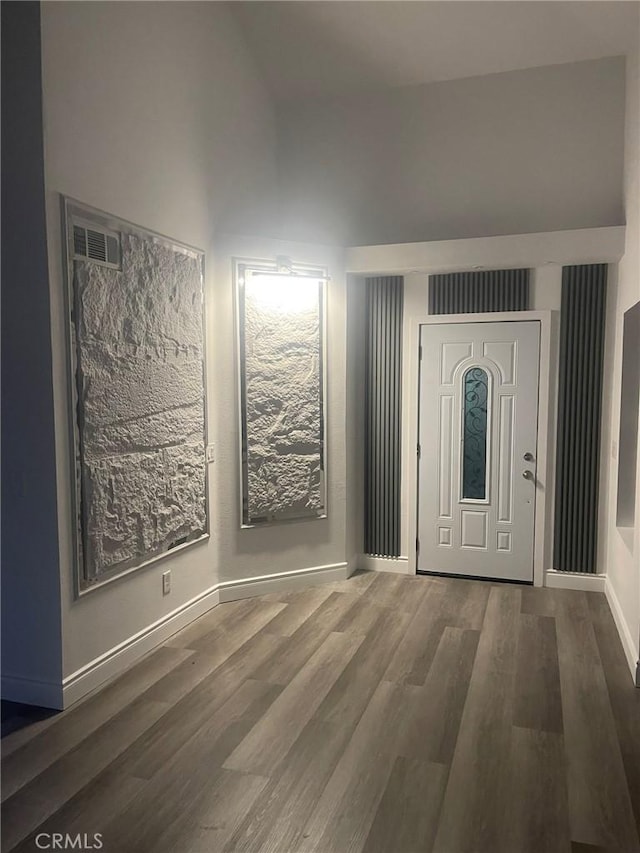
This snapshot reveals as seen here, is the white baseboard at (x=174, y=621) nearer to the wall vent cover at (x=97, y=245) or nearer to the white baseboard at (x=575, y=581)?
the white baseboard at (x=575, y=581)

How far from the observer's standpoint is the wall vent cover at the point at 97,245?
2852mm

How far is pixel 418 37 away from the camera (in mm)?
4195

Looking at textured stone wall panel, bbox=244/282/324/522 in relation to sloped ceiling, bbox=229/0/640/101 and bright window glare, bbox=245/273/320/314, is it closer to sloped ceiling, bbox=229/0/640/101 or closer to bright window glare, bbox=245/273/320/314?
bright window glare, bbox=245/273/320/314

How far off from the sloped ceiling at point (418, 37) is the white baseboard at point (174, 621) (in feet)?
12.2

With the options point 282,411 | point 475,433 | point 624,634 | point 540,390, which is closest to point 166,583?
point 282,411

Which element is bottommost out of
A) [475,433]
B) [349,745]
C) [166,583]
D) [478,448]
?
[349,745]

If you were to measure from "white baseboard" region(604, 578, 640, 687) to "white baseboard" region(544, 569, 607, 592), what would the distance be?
0.23ft

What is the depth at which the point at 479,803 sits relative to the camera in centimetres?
222

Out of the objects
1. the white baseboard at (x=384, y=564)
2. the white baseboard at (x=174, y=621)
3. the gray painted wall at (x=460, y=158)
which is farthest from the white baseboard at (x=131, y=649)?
the gray painted wall at (x=460, y=158)

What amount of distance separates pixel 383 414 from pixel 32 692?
3.04 m

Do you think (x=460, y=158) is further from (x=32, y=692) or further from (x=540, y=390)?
(x=32, y=692)

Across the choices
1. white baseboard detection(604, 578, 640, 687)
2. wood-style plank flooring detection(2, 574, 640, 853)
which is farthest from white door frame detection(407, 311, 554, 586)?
wood-style plank flooring detection(2, 574, 640, 853)

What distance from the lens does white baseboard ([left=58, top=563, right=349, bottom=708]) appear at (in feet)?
9.68

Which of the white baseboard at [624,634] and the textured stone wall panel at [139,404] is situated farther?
the white baseboard at [624,634]
